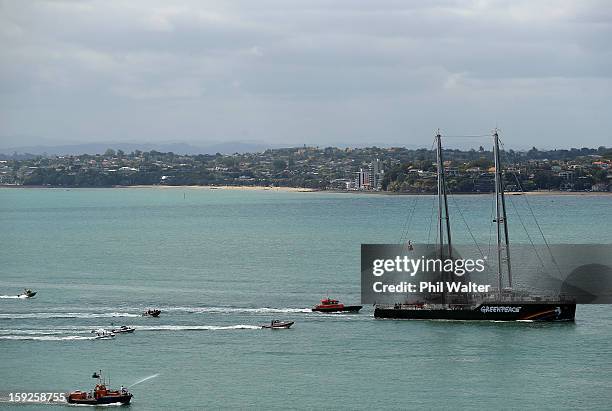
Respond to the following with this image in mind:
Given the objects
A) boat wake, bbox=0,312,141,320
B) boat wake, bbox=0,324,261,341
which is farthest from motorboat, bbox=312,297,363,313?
boat wake, bbox=0,312,141,320

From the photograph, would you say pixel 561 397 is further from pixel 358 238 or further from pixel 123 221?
pixel 123 221

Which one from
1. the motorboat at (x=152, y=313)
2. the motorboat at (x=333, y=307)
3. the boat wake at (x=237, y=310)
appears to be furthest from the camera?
the boat wake at (x=237, y=310)

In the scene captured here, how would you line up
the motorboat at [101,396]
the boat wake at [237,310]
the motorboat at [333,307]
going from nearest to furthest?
the motorboat at [101,396]
the motorboat at [333,307]
the boat wake at [237,310]

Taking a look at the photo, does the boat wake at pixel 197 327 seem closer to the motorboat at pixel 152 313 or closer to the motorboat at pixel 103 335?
the motorboat at pixel 103 335

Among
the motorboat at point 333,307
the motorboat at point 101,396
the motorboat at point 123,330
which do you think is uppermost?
the motorboat at point 333,307

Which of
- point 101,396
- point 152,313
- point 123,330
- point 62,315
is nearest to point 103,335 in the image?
point 123,330

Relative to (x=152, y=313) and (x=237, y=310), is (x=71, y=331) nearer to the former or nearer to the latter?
(x=152, y=313)

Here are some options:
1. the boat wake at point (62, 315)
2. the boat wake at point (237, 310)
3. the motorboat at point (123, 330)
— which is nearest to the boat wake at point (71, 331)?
the motorboat at point (123, 330)
